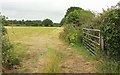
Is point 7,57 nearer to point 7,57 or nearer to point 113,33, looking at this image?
point 7,57

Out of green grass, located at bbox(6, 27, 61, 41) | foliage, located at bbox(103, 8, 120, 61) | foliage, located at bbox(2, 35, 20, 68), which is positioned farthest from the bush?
green grass, located at bbox(6, 27, 61, 41)

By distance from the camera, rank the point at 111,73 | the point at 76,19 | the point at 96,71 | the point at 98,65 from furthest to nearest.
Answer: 1. the point at 76,19
2. the point at 98,65
3. the point at 96,71
4. the point at 111,73

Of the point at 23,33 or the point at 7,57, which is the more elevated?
the point at 7,57

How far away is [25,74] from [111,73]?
2.49 m

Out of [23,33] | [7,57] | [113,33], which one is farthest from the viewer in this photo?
[23,33]

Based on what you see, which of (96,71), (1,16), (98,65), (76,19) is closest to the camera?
(96,71)

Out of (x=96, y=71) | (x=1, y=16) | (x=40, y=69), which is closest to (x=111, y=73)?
(x=96, y=71)

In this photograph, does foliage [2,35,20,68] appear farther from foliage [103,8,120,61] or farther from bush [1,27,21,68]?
foliage [103,8,120,61]

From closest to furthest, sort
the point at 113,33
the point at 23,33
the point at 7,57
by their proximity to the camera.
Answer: the point at 113,33
the point at 7,57
the point at 23,33

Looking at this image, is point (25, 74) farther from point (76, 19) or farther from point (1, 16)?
point (76, 19)

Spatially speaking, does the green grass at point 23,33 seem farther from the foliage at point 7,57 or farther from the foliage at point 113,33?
the foliage at point 113,33

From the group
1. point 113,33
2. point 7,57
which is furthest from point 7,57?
point 113,33

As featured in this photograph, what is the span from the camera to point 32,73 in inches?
345

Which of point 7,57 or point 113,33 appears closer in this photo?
point 113,33
